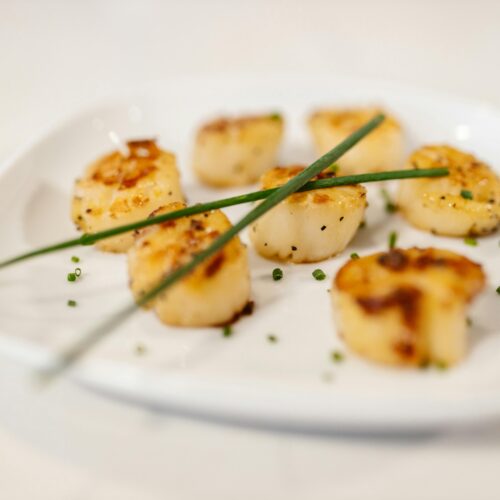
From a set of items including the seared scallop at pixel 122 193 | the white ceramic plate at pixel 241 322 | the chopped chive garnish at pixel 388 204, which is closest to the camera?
the white ceramic plate at pixel 241 322

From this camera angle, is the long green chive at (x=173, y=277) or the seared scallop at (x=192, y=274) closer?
the long green chive at (x=173, y=277)

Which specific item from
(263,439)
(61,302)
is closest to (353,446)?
(263,439)

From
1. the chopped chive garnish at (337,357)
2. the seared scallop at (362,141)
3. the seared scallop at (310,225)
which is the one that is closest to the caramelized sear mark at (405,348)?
the chopped chive garnish at (337,357)

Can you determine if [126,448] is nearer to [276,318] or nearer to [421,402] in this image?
[276,318]

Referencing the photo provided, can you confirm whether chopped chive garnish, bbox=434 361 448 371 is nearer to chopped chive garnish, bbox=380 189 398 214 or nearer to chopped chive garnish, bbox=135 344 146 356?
chopped chive garnish, bbox=135 344 146 356

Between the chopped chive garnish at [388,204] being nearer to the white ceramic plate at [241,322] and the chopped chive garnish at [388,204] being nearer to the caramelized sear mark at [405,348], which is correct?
the white ceramic plate at [241,322]

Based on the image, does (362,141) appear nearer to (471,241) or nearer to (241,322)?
(471,241)

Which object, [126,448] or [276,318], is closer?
[126,448]
